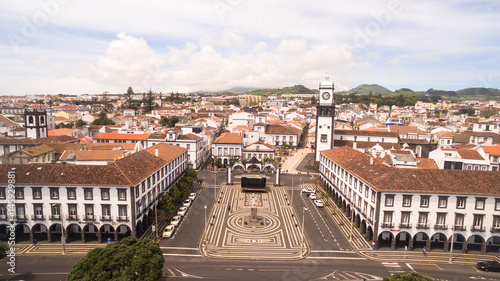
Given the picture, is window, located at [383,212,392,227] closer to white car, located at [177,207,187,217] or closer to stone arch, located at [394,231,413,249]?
stone arch, located at [394,231,413,249]

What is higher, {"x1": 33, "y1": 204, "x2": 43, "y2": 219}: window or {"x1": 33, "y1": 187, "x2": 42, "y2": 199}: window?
{"x1": 33, "y1": 187, "x2": 42, "y2": 199}: window

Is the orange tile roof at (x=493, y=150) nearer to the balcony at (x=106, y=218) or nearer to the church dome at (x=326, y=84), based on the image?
the church dome at (x=326, y=84)

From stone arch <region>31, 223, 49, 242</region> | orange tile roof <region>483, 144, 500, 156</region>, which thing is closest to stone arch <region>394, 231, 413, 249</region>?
orange tile roof <region>483, 144, 500, 156</region>

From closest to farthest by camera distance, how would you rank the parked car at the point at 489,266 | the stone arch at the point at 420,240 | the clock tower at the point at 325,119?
the parked car at the point at 489,266 < the stone arch at the point at 420,240 < the clock tower at the point at 325,119

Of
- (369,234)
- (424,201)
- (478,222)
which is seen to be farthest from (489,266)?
(369,234)

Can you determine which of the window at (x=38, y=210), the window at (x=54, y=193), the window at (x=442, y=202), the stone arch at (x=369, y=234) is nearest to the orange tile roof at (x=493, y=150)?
the window at (x=442, y=202)

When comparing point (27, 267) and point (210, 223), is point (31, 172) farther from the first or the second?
point (210, 223)

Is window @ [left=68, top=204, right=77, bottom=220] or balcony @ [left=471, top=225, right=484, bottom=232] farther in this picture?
window @ [left=68, top=204, right=77, bottom=220]
